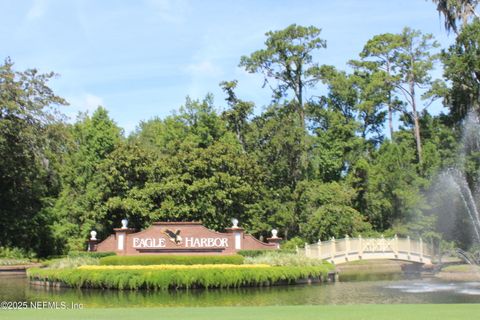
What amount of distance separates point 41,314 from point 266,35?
41.7 m

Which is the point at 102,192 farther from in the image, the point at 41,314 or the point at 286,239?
the point at 41,314

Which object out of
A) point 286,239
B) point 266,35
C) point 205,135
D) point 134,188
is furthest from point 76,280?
point 266,35

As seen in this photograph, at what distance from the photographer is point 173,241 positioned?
105 ft

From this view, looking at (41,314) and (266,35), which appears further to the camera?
(266,35)

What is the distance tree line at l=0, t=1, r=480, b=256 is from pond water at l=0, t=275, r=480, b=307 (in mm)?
2895

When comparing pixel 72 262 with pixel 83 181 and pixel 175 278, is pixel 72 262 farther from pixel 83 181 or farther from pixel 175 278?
pixel 83 181

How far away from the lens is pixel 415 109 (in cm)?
5166

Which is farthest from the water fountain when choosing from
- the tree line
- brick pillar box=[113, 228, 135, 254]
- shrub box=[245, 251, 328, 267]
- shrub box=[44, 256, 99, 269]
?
shrub box=[44, 256, 99, 269]

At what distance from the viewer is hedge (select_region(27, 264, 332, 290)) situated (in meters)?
23.1

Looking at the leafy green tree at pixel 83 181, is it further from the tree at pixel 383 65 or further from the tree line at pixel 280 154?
the tree at pixel 383 65

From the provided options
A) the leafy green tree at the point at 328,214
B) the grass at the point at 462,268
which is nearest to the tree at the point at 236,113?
the leafy green tree at the point at 328,214

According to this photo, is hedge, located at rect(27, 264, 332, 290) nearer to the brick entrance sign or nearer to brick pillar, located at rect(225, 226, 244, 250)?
the brick entrance sign

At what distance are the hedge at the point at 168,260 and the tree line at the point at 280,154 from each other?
4531 millimetres

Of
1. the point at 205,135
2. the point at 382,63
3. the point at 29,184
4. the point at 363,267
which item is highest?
the point at 382,63
